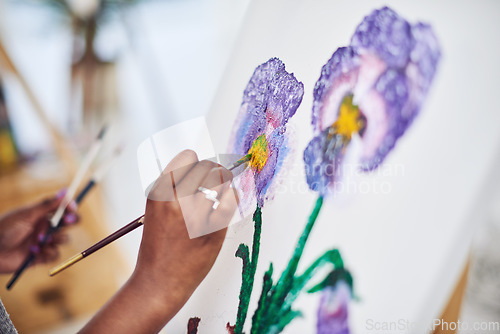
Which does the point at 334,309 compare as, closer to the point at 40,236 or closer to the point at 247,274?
the point at 247,274

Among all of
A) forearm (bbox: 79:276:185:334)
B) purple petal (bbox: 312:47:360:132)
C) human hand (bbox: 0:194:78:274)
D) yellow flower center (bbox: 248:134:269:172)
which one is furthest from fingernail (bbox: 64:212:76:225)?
purple petal (bbox: 312:47:360:132)

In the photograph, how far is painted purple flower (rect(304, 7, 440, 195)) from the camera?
31 centimetres

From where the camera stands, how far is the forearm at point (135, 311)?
0.49 metres

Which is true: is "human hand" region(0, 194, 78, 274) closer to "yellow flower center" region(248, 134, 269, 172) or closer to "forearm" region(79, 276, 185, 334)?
"forearm" region(79, 276, 185, 334)

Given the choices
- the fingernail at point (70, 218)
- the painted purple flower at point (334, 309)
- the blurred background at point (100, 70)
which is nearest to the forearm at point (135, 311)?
the painted purple flower at point (334, 309)

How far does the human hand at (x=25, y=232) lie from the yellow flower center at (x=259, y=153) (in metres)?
0.53

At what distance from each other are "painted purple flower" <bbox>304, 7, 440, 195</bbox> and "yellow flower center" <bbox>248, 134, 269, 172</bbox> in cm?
7

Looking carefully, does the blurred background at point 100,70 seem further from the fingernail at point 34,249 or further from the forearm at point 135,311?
the forearm at point 135,311

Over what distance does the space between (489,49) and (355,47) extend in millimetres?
118

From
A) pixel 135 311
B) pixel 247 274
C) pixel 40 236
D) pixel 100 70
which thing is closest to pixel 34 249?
pixel 40 236

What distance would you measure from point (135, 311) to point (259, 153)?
0.24m

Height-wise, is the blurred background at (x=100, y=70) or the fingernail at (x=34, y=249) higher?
the blurred background at (x=100, y=70)

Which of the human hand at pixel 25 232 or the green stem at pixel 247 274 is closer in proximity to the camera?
the green stem at pixel 247 274

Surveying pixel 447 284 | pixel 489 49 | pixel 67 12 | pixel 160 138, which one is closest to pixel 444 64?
pixel 489 49
